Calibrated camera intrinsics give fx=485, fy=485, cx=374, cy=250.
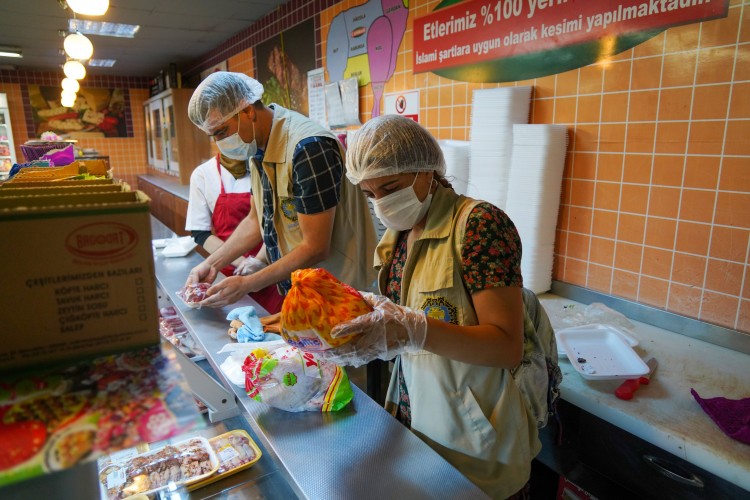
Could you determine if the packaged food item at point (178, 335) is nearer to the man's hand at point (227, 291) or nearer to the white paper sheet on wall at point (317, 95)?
the man's hand at point (227, 291)

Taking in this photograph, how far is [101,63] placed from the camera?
27.6ft

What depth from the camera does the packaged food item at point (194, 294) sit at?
2.11 metres

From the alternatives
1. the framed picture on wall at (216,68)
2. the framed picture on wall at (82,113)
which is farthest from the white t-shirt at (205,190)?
the framed picture on wall at (82,113)

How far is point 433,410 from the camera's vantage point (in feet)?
4.29

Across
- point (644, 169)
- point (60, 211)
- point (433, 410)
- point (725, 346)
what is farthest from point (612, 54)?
point (60, 211)

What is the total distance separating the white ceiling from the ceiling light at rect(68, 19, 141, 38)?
95 millimetres

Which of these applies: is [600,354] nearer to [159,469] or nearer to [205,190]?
[159,469]

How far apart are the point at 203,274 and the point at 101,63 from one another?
7.92m

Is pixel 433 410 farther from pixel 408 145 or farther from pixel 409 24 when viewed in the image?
pixel 409 24

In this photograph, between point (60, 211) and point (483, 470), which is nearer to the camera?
point (60, 211)

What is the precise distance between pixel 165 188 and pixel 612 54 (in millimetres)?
6909

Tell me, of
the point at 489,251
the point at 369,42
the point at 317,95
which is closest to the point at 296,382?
the point at 489,251

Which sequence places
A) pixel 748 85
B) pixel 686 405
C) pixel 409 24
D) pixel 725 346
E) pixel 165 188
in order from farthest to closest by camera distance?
pixel 165 188 → pixel 409 24 → pixel 725 346 → pixel 748 85 → pixel 686 405

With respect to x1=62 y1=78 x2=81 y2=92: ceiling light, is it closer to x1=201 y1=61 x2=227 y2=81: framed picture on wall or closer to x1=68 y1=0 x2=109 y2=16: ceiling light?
x1=201 y1=61 x2=227 y2=81: framed picture on wall
